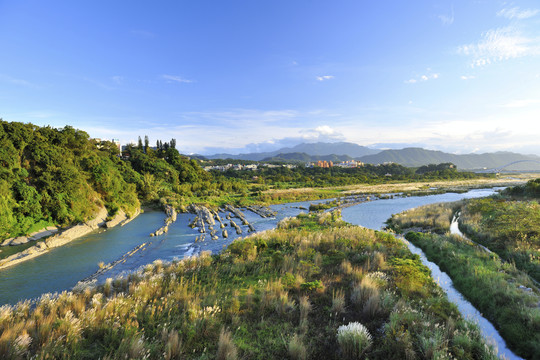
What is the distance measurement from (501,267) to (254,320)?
11.7 metres

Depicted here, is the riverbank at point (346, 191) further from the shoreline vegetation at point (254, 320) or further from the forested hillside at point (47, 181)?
the shoreline vegetation at point (254, 320)

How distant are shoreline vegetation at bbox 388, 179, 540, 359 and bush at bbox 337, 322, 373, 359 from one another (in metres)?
4.56

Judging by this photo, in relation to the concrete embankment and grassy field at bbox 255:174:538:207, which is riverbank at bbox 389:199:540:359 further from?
grassy field at bbox 255:174:538:207

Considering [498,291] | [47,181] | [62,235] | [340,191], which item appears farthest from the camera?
[340,191]

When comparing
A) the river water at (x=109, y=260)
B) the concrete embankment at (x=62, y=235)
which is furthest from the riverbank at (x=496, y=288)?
the concrete embankment at (x=62, y=235)

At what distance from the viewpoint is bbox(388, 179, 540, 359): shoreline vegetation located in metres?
6.62

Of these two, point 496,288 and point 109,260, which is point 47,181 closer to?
point 109,260

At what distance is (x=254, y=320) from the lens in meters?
6.34

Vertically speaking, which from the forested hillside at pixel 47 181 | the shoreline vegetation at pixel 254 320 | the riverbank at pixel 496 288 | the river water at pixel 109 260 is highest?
the forested hillside at pixel 47 181

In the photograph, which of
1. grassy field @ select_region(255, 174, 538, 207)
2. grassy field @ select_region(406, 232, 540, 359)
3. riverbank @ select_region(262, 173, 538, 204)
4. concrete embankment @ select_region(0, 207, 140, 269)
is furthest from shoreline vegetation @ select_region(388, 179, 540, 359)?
grassy field @ select_region(255, 174, 538, 207)

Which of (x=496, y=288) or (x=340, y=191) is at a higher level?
(x=496, y=288)

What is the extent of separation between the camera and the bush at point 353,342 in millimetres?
4980

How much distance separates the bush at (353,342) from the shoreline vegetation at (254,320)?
21 millimetres

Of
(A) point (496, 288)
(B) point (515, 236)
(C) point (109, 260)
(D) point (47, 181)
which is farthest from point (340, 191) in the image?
(D) point (47, 181)
